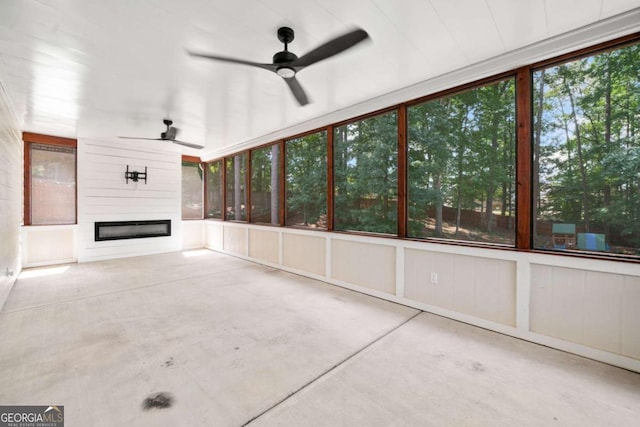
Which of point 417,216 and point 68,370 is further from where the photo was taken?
point 417,216

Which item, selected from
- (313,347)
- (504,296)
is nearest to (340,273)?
(313,347)

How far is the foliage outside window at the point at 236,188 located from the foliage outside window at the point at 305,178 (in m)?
1.92

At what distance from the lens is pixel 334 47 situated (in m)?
1.98

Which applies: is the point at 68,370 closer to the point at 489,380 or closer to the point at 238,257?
the point at 489,380

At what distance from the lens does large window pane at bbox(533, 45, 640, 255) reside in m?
2.29

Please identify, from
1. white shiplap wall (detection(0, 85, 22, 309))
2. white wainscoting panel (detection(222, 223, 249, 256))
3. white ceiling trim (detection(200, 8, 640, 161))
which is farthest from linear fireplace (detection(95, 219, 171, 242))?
white ceiling trim (detection(200, 8, 640, 161))

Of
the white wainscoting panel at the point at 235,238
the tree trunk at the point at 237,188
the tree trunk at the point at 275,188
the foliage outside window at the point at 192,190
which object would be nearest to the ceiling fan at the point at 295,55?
the tree trunk at the point at 275,188

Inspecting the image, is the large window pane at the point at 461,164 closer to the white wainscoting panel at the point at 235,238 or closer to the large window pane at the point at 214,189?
the white wainscoting panel at the point at 235,238

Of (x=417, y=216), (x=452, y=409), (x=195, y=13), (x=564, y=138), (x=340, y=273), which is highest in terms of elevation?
(x=195, y=13)

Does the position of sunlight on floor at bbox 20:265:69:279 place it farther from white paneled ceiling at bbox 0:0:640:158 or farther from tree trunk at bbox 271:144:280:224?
tree trunk at bbox 271:144:280:224

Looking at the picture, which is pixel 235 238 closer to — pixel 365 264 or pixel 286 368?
pixel 365 264

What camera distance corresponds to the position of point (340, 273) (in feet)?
14.0

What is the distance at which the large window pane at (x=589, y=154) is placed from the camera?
7.53 ft

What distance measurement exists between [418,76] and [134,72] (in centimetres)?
302
